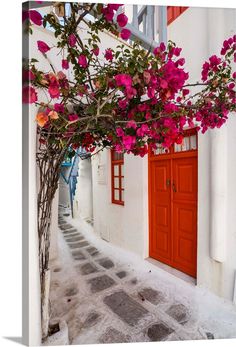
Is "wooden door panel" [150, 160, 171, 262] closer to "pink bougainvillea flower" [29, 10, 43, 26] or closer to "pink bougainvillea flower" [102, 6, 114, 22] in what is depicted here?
"pink bougainvillea flower" [102, 6, 114, 22]

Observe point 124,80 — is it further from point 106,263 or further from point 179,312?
point 106,263

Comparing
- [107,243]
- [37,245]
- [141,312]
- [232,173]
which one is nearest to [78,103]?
[37,245]

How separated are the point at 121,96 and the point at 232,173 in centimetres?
120

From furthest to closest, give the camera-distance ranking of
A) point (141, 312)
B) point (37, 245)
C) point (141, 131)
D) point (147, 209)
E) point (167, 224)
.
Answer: point (147, 209) < point (167, 224) < point (141, 312) < point (37, 245) < point (141, 131)

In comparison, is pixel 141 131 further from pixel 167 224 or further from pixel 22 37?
pixel 167 224

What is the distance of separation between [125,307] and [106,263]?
0.82 meters

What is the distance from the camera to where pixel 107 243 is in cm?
313

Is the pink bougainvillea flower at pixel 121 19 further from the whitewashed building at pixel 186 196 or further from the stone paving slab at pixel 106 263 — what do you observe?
the stone paving slab at pixel 106 263

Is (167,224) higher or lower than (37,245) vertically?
lower

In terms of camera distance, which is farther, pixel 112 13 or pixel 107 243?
pixel 107 243

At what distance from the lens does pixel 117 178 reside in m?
3.17

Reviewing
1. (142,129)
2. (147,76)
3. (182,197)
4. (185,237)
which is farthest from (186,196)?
(147,76)

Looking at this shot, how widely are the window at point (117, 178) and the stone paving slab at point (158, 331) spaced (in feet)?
5.60

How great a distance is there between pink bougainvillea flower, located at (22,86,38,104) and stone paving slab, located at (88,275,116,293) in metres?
1.71
